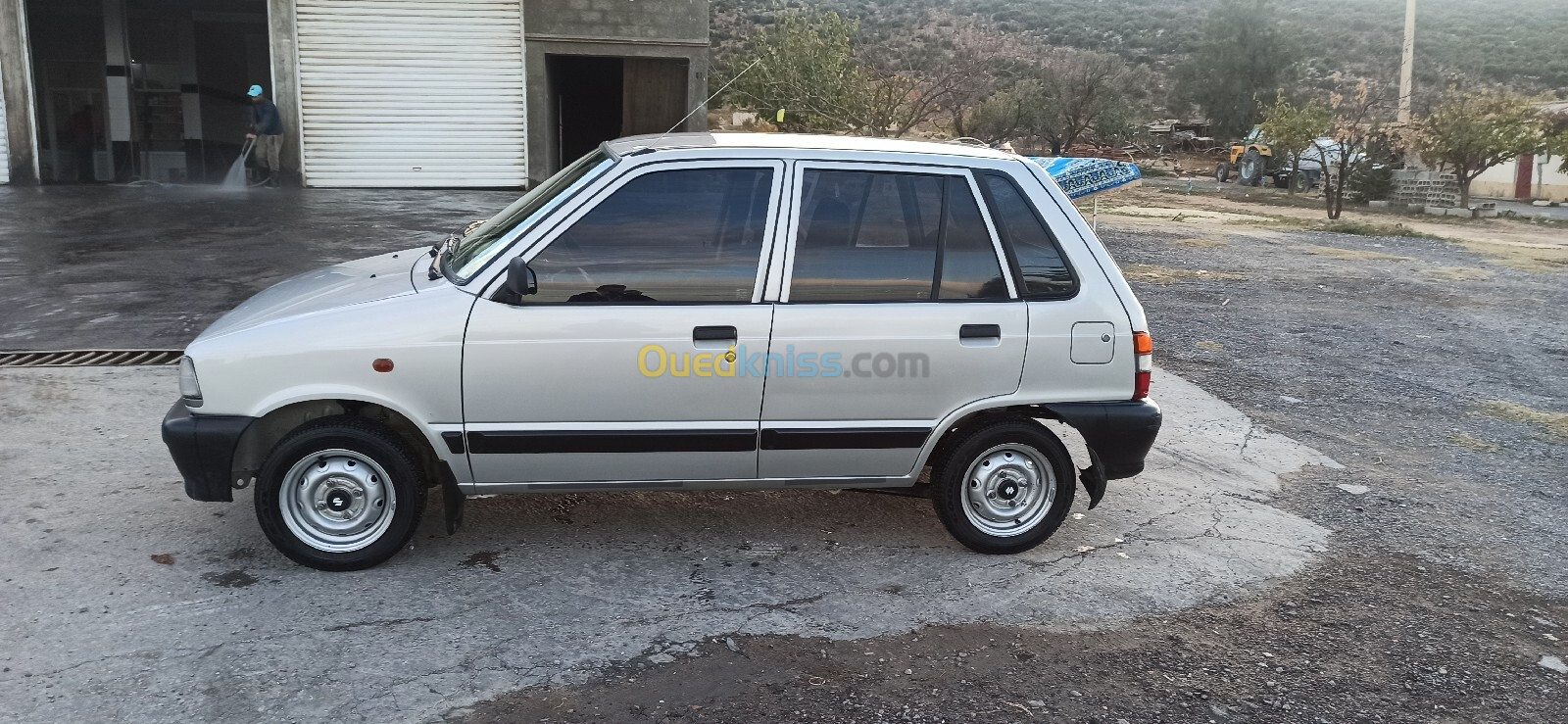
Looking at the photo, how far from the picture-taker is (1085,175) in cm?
1354

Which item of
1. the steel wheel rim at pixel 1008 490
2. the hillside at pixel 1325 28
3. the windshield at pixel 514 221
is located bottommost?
the steel wheel rim at pixel 1008 490

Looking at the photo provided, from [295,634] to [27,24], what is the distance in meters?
18.2

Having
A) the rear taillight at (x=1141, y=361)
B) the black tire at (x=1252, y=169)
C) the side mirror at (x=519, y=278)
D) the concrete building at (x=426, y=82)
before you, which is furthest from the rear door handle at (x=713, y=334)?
the black tire at (x=1252, y=169)

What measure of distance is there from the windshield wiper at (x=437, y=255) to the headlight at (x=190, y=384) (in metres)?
0.92

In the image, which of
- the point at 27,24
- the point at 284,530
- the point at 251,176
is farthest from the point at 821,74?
the point at 284,530

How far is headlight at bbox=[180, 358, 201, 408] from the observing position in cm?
434

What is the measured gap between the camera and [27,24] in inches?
708

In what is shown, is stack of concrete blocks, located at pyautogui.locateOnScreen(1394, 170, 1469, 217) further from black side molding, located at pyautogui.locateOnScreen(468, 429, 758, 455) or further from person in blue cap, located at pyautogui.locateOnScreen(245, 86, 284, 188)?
black side molding, located at pyautogui.locateOnScreen(468, 429, 758, 455)

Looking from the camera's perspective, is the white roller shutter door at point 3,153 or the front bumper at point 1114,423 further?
the white roller shutter door at point 3,153

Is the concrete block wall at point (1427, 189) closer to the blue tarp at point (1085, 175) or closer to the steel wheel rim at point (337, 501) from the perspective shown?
the blue tarp at point (1085, 175)

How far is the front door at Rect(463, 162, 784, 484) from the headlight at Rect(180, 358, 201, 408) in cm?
98

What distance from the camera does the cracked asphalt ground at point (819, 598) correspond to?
374 cm

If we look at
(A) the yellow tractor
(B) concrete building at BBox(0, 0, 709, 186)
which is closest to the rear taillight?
(B) concrete building at BBox(0, 0, 709, 186)

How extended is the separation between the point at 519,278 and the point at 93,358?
15.6 feet
